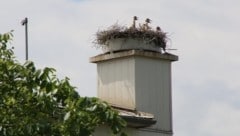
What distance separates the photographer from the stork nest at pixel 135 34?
15415mm

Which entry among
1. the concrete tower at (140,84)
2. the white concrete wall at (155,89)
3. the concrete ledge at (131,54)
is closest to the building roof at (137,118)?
the concrete tower at (140,84)

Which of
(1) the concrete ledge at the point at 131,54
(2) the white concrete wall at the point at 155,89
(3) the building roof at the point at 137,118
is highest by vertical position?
(1) the concrete ledge at the point at 131,54

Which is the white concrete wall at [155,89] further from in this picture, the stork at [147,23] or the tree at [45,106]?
the tree at [45,106]

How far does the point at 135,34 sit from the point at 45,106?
24.6ft

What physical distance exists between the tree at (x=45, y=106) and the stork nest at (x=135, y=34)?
732 cm

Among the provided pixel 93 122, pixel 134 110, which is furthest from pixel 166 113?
pixel 93 122

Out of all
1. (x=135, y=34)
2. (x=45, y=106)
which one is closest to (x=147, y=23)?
(x=135, y=34)

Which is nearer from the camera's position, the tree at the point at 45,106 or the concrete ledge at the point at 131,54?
the tree at the point at 45,106

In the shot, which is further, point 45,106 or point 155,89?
point 155,89

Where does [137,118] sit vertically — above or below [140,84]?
below

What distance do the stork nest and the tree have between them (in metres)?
7.32

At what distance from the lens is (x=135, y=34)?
15391mm

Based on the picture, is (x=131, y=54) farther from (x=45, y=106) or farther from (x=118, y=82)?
(x=45, y=106)

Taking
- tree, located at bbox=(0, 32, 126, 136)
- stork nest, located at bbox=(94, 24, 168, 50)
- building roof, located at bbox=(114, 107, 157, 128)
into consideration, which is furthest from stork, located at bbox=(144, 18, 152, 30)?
tree, located at bbox=(0, 32, 126, 136)
